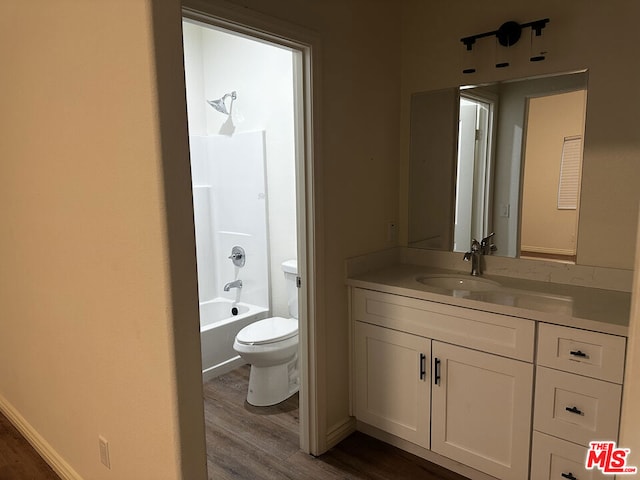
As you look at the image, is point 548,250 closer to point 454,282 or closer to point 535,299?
point 535,299

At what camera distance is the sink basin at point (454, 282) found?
231cm

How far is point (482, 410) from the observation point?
1954mm

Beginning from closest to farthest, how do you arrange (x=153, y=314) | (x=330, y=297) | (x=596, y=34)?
(x=153, y=314)
(x=596, y=34)
(x=330, y=297)

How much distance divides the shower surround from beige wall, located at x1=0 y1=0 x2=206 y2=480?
1390mm

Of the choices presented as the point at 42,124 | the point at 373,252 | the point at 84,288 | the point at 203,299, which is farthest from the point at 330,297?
the point at 203,299

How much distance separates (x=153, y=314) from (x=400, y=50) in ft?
6.89

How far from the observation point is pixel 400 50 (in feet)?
8.52

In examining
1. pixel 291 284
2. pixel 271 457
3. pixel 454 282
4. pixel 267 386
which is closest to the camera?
pixel 271 457

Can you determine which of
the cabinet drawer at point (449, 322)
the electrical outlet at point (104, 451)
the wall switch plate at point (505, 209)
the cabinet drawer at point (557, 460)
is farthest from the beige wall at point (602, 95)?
the electrical outlet at point (104, 451)

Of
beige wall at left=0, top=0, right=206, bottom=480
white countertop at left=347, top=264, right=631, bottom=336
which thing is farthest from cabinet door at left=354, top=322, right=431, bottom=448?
beige wall at left=0, top=0, right=206, bottom=480

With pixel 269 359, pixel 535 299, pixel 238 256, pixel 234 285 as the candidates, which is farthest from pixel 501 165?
pixel 234 285

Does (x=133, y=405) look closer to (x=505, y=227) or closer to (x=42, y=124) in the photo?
(x=42, y=124)

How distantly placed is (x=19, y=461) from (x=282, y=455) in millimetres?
1315

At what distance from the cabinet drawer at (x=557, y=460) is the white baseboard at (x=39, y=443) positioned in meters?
1.94
